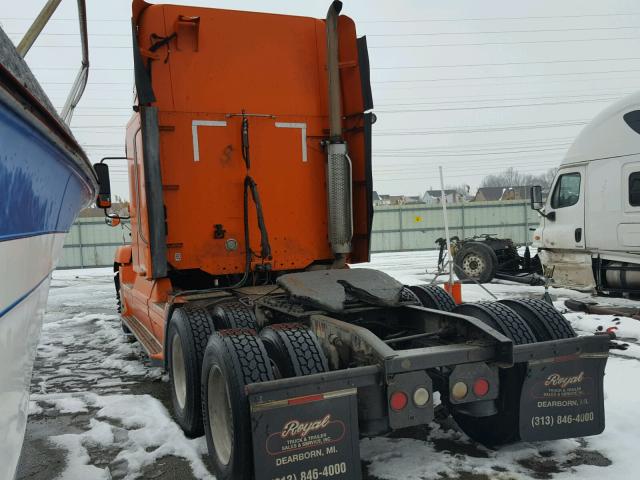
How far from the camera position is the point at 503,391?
344 cm

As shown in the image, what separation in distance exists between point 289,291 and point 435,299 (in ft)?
4.52

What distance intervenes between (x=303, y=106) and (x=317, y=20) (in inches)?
34.9

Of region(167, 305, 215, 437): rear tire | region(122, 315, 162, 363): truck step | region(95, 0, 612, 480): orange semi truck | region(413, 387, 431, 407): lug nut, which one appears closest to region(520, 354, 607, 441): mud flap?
region(95, 0, 612, 480): orange semi truck

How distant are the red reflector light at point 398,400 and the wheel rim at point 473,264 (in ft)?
34.0

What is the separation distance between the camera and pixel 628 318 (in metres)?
7.32

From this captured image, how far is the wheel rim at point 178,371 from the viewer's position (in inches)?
167

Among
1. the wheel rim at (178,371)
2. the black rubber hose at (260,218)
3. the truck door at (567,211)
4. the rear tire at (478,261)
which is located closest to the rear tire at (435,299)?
the black rubber hose at (260,218)

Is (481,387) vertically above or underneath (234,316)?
underneath

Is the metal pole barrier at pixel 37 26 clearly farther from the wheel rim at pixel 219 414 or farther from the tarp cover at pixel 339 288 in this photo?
the tarp cover at pixel 339 288

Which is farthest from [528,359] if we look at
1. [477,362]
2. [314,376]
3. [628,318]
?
[628,318]

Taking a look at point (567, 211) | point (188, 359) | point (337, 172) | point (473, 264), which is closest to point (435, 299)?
point (337, 172)

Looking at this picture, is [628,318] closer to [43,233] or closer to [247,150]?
[247,150]

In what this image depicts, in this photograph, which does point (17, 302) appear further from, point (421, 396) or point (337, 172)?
point (337, 172)

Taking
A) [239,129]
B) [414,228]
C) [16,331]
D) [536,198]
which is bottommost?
[16,331]
